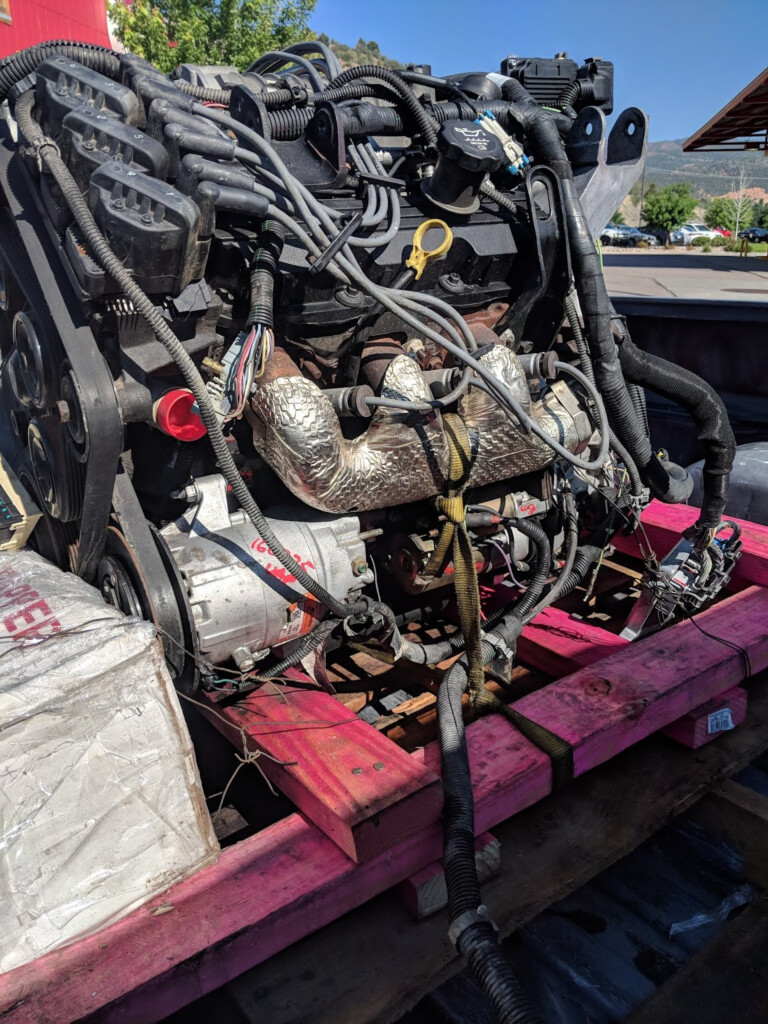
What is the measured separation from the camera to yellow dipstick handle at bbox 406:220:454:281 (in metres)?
1.75

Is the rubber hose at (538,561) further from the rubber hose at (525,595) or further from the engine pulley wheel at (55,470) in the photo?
the engine pulley wheel at (55,470)

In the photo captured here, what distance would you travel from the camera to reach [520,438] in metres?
1.90

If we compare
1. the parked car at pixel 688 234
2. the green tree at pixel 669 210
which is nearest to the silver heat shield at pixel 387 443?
the parked car at pixel 688 234

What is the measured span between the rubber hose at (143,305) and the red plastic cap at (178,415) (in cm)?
9

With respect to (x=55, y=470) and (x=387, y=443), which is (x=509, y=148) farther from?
(x=55, y=470)

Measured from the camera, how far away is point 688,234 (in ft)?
131

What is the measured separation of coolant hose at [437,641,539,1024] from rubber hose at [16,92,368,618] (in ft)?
1.44

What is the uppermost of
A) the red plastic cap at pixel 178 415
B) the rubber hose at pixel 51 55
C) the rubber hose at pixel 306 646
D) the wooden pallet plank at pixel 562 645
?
the rubber hose at pixel 51 55

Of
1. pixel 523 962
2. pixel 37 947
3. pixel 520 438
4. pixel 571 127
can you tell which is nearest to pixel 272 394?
pixel 520 438

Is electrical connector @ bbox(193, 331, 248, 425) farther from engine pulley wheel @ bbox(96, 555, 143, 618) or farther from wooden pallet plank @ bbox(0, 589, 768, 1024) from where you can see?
wooden pallet plank @ bbox(0, 589, 768, 1024)

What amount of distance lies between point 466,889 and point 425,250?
135 cm

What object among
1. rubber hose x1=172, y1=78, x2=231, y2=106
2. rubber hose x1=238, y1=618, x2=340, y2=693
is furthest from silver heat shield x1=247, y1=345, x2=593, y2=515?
rubber hose x1=172, y1=78, x2=231, y2=106

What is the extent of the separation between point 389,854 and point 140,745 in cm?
51

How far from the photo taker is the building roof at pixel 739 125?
1466cm
